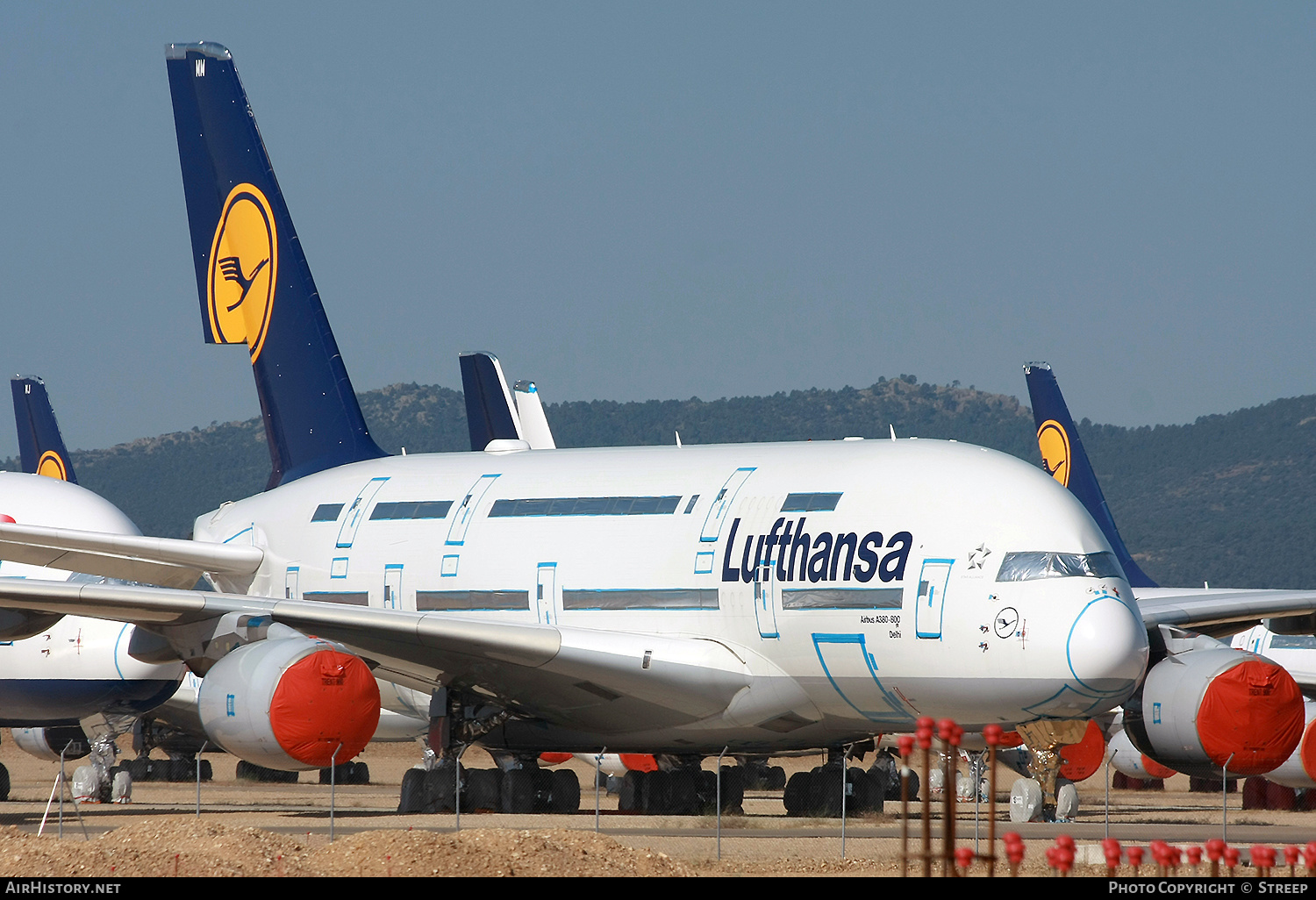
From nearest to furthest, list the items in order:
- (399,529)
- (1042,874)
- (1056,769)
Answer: (1042,874) → (1056,769) → (399,529)

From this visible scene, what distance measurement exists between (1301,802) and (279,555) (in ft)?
56.7

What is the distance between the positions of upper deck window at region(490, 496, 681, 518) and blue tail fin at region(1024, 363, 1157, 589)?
718 inches

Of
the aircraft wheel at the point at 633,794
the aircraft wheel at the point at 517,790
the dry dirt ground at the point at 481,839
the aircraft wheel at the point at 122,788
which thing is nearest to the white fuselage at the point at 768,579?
the aircraft wheel at the point at 517,790

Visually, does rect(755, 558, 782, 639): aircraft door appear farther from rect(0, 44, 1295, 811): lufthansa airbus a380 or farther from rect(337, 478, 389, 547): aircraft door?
rect(337, 478, 389, 547): aircraft door

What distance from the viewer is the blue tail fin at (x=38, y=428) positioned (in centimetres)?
4766

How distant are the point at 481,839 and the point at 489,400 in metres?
22.9

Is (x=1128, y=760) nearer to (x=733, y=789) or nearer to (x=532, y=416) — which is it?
(x=733, y=789)

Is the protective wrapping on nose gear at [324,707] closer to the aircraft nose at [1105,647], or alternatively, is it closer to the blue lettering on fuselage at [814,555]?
the blue lettering on fuselage at [814,555]

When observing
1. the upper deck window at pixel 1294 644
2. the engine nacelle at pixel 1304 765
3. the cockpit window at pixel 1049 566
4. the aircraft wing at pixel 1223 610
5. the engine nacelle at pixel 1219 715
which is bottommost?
the engine nacelle at pixel 1304 765

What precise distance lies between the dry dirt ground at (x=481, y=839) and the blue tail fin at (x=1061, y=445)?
8.43 meters

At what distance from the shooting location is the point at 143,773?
37312 mm
